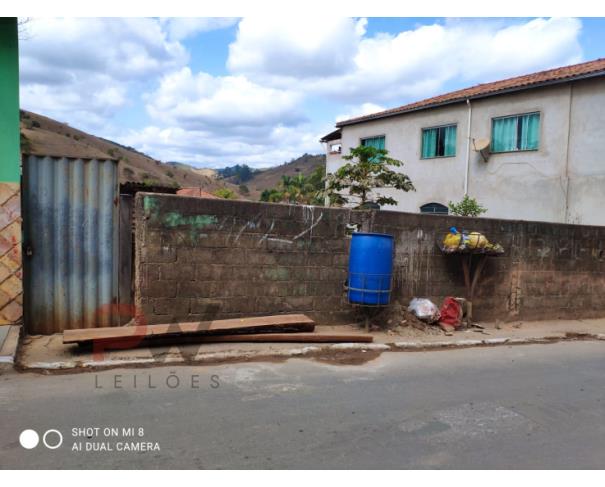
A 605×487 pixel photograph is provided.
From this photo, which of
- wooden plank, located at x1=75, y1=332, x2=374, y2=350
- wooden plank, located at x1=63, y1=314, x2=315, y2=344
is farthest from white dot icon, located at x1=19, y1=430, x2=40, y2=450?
wooden plank, located at x1=75, y1=332, x2=374, y2=350

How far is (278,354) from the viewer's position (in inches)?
233

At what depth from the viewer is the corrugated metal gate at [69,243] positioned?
6.00 meters

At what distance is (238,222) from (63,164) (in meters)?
2.27

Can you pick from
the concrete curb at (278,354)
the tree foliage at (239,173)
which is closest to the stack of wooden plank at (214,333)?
the concrete curb at (278,354)

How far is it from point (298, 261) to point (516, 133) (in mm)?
13023

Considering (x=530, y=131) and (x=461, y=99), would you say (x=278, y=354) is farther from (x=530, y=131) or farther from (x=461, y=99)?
(x=461, y=99)

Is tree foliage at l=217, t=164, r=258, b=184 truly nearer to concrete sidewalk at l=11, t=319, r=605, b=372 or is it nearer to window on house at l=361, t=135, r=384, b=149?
window on house at l=361, t=135, r=384, b=149

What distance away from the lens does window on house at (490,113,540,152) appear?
647 inches

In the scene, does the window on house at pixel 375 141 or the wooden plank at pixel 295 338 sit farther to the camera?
the window on house at pixel 375 141

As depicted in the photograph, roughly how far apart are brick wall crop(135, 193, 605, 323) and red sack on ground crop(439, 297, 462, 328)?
292 millimetres

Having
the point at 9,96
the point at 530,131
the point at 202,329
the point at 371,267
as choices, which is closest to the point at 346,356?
the point at 371,267

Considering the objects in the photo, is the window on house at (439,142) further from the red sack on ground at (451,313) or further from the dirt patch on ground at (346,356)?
the dirt patch on ground at (346,356)

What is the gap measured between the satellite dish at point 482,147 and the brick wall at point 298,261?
337 inches

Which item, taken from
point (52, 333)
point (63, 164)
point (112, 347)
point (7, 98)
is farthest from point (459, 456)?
point (7, 98)
